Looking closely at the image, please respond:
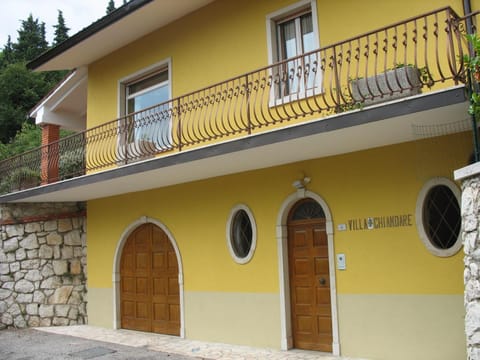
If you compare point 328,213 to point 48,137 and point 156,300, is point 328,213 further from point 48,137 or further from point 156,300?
point 48,137

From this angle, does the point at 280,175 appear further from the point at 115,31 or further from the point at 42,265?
the point at 42,265

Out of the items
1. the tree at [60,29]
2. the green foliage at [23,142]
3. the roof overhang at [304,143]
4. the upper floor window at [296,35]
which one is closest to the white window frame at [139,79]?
the roof overhang at [304,143]

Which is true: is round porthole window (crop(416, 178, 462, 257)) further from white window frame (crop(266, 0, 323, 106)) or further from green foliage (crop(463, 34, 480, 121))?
white window frame (crop(266, 0, 323, 106))

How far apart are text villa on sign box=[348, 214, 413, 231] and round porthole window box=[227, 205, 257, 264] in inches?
82.1

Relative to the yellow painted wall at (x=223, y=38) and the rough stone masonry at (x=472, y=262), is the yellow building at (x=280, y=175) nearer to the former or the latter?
the yellow painted wall at (x=223, y=38)

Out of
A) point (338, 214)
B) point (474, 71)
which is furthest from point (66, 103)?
point (474, 71)

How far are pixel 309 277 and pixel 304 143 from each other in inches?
94.6

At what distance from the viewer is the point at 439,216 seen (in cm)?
664

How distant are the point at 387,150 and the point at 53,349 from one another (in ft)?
23.5

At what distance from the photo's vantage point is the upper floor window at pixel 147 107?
10109 mm

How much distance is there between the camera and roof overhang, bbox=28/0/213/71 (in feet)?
31.7

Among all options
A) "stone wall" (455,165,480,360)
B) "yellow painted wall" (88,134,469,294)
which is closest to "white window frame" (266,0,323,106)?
"yellow painted wall" (88,134,469,294)

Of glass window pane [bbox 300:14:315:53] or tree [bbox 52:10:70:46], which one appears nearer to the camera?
glass window pane [bbox 300:14:315:53]

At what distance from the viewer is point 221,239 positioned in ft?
29.9
